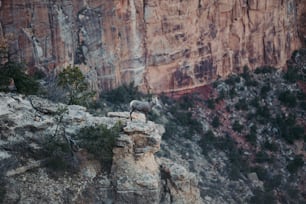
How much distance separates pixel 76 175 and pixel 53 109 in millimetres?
2727

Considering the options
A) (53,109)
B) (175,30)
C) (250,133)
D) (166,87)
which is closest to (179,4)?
(175,30)

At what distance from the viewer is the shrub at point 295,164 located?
53406mm

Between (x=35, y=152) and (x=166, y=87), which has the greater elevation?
(x=35, y=152)

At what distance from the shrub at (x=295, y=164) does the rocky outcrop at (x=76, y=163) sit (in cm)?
2340

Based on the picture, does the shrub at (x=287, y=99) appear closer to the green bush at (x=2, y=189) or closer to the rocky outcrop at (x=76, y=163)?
the rocky outcrop at (x=76, y=163)

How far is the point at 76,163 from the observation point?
29641mm

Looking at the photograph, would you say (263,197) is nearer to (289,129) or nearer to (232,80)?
(289,129)

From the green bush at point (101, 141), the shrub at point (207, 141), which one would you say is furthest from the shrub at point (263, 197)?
the green bush at point (101, 141)

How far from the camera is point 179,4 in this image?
54844mm

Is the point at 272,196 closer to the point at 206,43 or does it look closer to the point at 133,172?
the point at 206,43

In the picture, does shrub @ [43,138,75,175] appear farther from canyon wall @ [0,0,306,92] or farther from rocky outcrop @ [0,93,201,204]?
canyon wall @ [0,0,306,92]

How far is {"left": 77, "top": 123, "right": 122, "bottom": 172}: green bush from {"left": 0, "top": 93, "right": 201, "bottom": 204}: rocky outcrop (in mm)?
215

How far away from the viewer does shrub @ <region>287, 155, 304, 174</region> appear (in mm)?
53406

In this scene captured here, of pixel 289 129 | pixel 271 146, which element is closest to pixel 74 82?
pixel 271 146
